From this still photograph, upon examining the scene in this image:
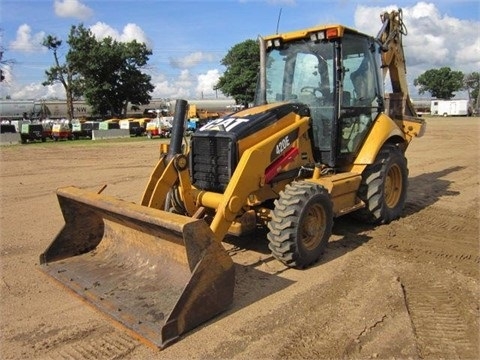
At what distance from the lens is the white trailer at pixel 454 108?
64750mm

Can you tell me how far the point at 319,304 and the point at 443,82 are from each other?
99508mm

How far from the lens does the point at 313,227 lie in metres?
5.32

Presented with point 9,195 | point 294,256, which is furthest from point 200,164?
point 9,195

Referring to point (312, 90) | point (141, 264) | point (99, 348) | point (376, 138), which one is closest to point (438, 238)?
point (376, 138)

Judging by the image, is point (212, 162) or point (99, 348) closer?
point (99, 348)

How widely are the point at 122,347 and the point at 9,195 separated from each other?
24.5 feet

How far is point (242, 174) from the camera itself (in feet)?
16.1

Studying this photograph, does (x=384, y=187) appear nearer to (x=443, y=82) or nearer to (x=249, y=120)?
(x=249, y=120)

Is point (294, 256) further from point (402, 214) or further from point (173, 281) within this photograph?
point (402, 214)

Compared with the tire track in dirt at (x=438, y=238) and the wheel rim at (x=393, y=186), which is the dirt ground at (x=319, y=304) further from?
the wheel rim at (x=393, y=186)

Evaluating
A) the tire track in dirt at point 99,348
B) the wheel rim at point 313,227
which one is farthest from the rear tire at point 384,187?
the tire track in dirt at point 99,348

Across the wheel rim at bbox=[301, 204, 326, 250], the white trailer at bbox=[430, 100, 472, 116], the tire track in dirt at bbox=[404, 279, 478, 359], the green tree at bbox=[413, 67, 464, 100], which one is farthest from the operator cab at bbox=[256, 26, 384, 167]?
the green tree at bbox=[413, 67, 464, 100]

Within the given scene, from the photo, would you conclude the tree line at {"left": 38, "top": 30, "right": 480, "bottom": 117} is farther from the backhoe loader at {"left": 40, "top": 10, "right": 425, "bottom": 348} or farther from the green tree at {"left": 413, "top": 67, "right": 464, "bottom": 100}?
the green tree at {"left": 413, "top": 67, "right": 464, "bottom": 100}

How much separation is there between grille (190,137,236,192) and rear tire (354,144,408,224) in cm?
226
